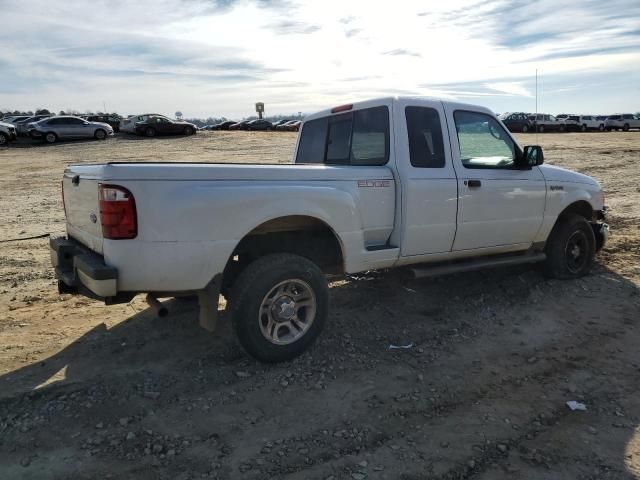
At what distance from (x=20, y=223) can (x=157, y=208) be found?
7867 millimetres

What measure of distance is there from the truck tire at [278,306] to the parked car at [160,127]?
33.4 m

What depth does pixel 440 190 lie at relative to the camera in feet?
15.4

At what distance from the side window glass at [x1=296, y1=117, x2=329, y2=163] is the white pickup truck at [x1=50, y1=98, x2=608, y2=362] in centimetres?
2

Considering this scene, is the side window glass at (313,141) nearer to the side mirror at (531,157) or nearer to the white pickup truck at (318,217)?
the white pickup truck at (318,217)

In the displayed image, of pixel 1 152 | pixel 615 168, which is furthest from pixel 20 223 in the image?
pixel 1 152

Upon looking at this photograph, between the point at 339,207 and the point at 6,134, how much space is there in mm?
32135

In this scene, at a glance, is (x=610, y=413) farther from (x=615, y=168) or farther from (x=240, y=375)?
(x=615, y=168)

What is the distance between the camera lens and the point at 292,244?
440 centimetres

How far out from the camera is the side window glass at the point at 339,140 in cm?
512

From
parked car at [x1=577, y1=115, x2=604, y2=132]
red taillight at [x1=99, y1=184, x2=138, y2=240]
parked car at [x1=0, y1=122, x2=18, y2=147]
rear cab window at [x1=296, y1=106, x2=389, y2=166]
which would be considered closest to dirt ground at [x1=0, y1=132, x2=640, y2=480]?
red taillight at [x1=99, y1=184, x2=138, y2=240]

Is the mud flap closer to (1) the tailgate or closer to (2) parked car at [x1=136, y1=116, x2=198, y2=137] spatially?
(1) the tailgate

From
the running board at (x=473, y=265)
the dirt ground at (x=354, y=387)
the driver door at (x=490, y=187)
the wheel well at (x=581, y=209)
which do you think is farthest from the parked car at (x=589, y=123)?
the driver door at (x=490, y=187)

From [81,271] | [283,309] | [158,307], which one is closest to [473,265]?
[283,309]

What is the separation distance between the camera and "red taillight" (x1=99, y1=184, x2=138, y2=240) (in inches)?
132
